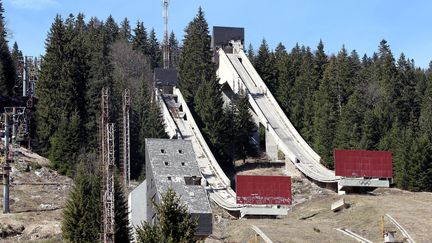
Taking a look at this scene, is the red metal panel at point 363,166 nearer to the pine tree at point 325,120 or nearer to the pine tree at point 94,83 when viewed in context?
the pine tree at point 325,120

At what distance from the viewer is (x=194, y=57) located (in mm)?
115250

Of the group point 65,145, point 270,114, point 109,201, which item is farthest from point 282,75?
point 109,201

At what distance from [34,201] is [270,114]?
133ft

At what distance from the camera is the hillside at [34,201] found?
204ft

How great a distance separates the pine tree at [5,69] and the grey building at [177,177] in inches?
1581

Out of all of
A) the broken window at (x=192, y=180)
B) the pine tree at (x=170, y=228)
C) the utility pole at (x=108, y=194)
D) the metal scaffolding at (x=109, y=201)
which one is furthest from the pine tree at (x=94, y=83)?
the pine tree at (x=170, y=228)

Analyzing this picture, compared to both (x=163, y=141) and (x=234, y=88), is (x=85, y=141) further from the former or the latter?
(x=234, y=88)

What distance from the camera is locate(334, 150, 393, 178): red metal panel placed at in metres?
79.9

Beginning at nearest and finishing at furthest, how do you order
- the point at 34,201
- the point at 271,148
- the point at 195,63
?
the point at 34,201 → the point at 271,148 → the point at 195,63

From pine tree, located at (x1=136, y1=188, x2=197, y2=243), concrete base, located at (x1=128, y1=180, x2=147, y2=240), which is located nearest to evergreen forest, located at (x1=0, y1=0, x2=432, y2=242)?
concrete base, located at (x1=128, y1=180, x2=147, y2=240)

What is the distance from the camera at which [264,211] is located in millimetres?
74812

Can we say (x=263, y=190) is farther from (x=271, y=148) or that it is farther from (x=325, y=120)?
(x=271, y=148)

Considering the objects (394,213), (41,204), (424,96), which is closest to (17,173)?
(41,204)

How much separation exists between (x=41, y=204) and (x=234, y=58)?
52663mm
